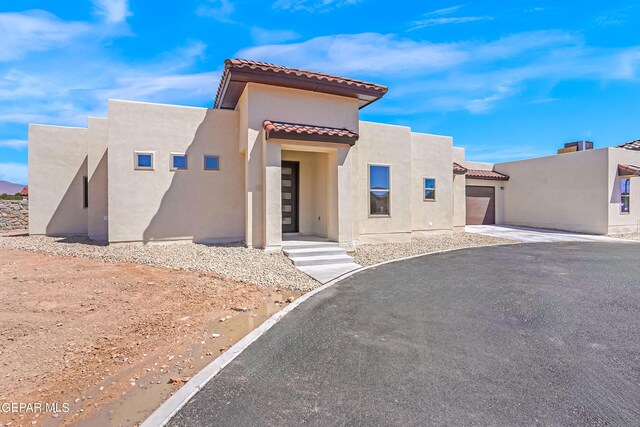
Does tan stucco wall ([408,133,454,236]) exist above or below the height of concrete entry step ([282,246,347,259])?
Answer: above

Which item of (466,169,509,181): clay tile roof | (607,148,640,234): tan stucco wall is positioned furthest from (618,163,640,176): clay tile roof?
(466,169,509,181): clay tile roof

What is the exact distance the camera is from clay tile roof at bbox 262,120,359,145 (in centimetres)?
1012

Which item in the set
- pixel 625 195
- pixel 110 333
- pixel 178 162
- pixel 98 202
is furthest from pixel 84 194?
pixel 625 195

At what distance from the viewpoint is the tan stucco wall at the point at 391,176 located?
12.9 m

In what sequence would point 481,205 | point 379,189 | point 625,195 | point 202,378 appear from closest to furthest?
point 202,378, point 379,189, point 625,195, point 481,205

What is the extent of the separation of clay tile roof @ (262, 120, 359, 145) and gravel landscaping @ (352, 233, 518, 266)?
3.86m

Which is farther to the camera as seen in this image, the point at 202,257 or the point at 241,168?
the point at 241,168

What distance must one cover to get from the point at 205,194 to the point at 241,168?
5.29 feet

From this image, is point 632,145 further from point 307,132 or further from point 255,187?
point 255,187

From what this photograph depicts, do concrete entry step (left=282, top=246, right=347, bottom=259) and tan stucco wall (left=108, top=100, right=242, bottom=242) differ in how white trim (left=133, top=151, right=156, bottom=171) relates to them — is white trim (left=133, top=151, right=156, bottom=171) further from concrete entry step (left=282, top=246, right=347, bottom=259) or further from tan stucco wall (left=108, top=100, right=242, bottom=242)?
concrete entry step (left=282, top=246, right=347, bottom=259)

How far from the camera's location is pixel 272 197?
34.0ft

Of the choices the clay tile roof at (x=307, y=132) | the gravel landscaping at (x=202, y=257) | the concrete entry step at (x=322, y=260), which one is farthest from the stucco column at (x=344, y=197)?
the gravel landscaping at (x=202, y=257)

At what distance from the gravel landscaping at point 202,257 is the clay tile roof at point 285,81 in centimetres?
543

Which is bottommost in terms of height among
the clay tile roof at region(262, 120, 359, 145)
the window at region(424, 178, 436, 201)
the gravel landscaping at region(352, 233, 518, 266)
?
the gravel landscaping at region(352, 233, 518, 266)
